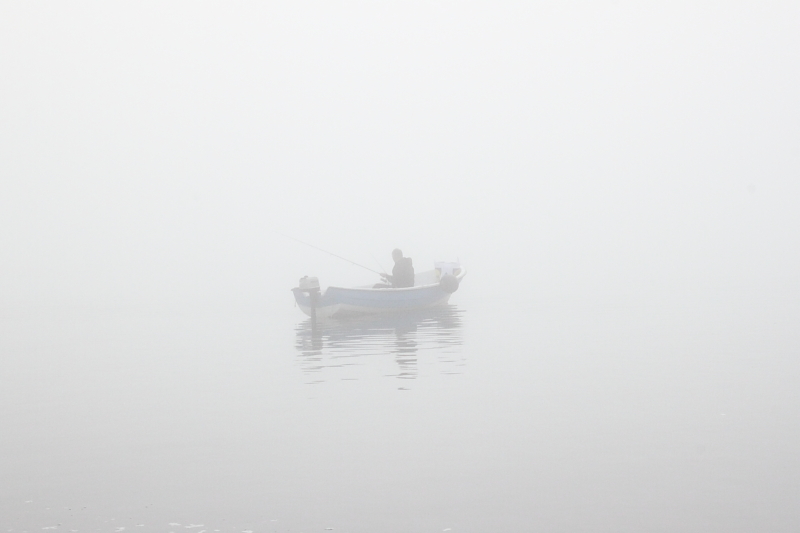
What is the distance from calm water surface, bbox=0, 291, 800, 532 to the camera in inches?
302

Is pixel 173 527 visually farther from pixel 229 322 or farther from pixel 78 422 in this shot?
pixel 229 322

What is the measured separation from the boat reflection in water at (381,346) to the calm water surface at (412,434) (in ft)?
0.44

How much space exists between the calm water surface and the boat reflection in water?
135mm

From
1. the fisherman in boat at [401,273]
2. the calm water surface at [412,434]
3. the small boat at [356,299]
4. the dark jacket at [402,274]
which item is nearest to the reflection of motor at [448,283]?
the small boat at [356,299]

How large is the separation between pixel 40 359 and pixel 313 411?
1048 cm

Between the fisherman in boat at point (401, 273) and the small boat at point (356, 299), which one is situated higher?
the fisherman in boat at point (401, 273)

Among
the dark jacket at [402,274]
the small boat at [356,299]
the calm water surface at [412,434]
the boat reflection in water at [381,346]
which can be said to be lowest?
the calm water surface at [412,434]

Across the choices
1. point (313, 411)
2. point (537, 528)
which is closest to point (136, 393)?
point (313, 411)

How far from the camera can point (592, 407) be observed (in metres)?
12.1

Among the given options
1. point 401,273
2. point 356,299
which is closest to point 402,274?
point 401,273

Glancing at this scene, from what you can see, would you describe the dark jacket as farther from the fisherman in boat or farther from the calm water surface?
the calm water surface

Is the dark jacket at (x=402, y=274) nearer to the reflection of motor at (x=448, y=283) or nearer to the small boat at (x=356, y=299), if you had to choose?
the small boat at (x=356, y=299)

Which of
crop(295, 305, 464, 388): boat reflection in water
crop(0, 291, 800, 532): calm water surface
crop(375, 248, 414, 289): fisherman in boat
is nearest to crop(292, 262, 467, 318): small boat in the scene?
crop(295, 305, 464, 388): boat reflection in water

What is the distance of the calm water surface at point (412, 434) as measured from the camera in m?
7.66
